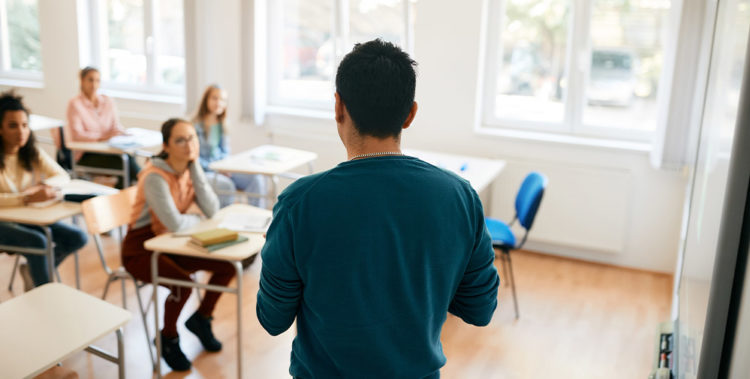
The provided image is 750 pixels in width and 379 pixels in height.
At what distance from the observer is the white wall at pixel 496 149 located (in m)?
4.80

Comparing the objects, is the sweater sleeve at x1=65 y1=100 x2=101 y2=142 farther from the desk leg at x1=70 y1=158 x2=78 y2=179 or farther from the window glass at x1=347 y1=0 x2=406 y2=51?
the window glass at x1=347 y1=0 x2=406 y2=51

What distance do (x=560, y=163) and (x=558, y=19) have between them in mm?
1095

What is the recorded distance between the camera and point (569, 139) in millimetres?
5043

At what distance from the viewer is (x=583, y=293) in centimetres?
446

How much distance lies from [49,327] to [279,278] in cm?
118

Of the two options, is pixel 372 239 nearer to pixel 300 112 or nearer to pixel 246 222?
pixel 246 222

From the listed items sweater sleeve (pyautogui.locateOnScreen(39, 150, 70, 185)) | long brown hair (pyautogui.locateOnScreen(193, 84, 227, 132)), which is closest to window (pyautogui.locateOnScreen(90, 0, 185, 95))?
long brown hair (pyautogui.locateOnScreen(193, 84, 227, 132))

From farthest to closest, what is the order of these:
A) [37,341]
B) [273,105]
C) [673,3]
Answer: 1. [273,105]
2. [673,3]
3. [37,341]

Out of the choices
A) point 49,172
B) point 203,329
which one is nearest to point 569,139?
point 203,329

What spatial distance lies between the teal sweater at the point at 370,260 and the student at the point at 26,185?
102 inches

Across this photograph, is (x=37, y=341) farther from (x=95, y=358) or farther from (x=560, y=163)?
(x=560, y=163)

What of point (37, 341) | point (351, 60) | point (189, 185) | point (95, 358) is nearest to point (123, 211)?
point (189, 185)

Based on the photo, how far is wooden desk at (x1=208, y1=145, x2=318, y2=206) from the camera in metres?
4.52

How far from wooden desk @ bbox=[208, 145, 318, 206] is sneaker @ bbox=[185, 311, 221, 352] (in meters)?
1.29
